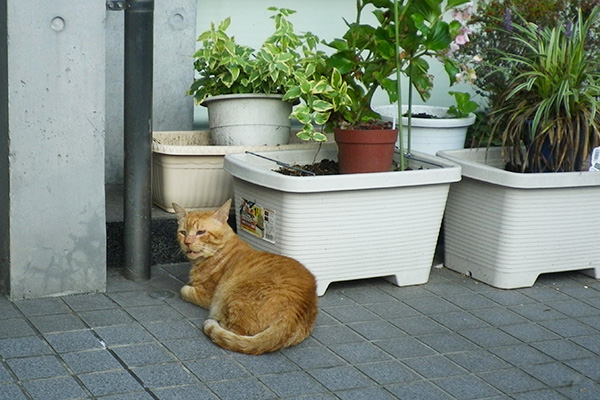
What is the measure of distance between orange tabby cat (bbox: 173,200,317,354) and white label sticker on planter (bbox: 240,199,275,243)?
0.15 meters

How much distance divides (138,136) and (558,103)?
2.11 metres

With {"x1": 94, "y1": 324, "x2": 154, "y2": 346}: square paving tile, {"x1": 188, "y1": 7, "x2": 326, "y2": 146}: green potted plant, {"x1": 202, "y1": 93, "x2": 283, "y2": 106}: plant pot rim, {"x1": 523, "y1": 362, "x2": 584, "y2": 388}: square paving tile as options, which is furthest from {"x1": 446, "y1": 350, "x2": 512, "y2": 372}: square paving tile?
{"x1": 202, "y1": 93, "x2": 283, "y2": 106}: plant pot rim

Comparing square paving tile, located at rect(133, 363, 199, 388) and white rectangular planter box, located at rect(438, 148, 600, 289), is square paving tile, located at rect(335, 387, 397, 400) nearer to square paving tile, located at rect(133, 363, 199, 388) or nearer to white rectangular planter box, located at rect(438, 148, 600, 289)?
square paving tile, located at rect(133, 363, 199, 388)

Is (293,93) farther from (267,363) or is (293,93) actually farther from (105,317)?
(267,363)

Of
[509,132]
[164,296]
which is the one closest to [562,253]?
[509,132]

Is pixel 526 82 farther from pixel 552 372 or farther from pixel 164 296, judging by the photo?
pixel 164 296

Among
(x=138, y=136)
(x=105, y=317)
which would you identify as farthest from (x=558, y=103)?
(x=105, y=317)

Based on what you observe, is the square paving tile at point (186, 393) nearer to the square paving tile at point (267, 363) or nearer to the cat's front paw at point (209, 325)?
the square paving tile at point (267, 363)

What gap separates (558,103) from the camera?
4285 millimetres

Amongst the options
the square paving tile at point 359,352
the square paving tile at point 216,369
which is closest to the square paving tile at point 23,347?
the square paving tile at point 216,369

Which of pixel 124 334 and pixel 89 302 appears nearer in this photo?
pixel 124 334

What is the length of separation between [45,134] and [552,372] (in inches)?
93.4

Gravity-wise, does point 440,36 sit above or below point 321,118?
above

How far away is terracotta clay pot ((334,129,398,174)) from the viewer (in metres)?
4.21
